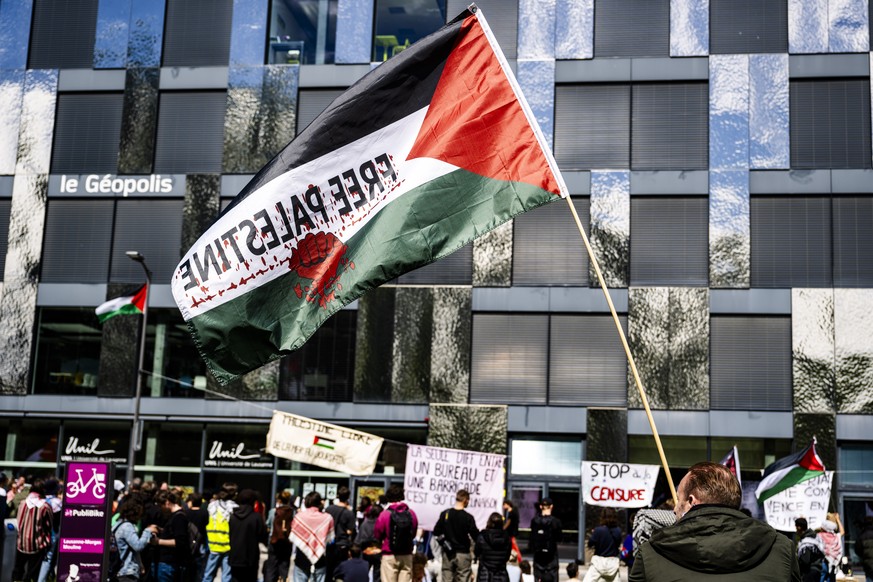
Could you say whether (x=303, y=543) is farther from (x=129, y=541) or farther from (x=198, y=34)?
(x=198, y=34)

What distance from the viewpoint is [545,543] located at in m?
18.9

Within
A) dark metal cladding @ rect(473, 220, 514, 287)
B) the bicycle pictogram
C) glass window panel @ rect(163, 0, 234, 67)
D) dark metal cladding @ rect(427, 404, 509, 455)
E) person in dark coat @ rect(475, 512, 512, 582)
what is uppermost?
glass window panel @ rect(163, 0, 234, 67)

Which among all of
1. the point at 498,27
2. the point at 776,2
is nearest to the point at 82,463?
the point at 498,27

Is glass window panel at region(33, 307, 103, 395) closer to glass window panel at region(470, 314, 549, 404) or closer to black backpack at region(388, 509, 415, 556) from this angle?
glass window panel at region(470, 314, 549, 404)

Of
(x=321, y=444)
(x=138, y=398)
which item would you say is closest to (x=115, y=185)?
(x=138, y=398)

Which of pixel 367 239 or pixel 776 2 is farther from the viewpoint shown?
pixel 776 2

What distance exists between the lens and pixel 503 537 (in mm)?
17188

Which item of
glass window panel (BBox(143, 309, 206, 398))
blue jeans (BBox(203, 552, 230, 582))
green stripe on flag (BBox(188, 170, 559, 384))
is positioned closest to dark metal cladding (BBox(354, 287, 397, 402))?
glass window panel (BBox(143, 309, 206, 398))

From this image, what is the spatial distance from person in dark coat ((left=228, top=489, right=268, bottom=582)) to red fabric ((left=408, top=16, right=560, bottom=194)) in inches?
350

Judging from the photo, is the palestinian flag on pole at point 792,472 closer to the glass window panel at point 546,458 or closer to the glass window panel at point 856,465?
the glass window panel at point 856,465

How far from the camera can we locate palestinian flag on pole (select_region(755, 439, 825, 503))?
21531mm

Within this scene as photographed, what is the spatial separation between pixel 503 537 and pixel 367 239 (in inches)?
392

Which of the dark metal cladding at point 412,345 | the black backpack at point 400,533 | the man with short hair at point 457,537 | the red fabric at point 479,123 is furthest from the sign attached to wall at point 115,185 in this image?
the red fabric at point 479,123

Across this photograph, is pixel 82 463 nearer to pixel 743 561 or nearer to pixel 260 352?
pixel 260 352
